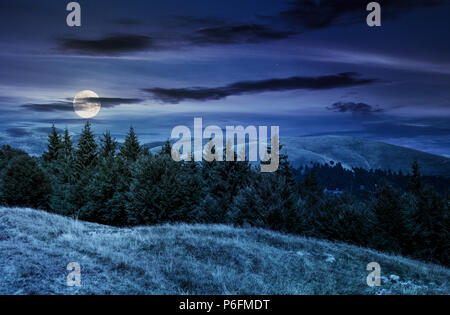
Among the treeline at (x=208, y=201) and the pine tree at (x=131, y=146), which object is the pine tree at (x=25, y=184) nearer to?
the treeline at (x=208, y=201)

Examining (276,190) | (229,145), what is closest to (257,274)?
(276,190)

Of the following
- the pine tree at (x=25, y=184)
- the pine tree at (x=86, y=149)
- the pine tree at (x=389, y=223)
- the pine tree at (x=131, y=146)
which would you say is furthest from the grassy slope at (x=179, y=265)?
the pine tree at (x=131, y=146)

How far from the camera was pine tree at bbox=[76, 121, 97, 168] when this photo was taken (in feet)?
166

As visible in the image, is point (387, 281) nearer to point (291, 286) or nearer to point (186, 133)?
point (291, 286)

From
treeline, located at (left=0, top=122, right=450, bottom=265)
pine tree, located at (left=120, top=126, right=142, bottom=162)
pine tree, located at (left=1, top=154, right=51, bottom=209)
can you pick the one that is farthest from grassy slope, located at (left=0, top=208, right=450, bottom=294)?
pine tree, located at (left=120, top=126, right=142, bottom=162)

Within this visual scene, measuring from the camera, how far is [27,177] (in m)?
38.8

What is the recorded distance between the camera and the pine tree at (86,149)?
5062cm

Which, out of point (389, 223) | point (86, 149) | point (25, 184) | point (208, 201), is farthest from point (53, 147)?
point (389, 223)

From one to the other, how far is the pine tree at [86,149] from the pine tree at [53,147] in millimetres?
13985

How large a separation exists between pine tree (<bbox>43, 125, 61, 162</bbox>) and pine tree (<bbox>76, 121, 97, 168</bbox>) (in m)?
14.0

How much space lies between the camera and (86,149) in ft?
169

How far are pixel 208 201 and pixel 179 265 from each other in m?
26.5

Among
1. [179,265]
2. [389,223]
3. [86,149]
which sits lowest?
[389,223]

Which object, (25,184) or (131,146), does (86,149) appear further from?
(25,184)
